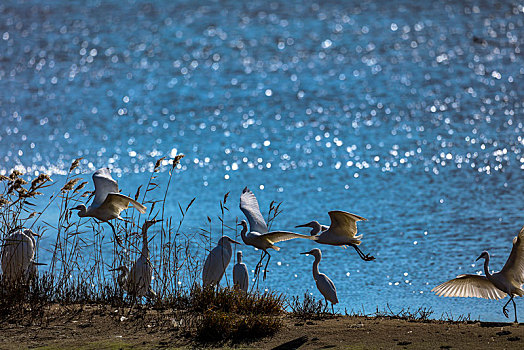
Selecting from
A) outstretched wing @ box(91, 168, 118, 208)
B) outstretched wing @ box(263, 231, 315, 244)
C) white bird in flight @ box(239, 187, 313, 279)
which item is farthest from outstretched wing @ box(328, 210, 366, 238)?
outstretched wing @ box(91, 168, 118, 208)

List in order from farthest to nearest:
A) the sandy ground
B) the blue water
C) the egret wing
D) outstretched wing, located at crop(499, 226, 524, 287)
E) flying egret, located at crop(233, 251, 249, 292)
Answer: the blue water < flying egret, located at crop(233, 251, 249, 292) < outstretched wing, located at crop(499, 226, 524, 287) < the egret wing < the sandy ground

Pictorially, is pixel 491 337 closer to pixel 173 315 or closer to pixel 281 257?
pixel 173 315

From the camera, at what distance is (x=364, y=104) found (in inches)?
709

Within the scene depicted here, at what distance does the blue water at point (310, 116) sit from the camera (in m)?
10.7

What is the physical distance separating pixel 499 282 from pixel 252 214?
2281 millimetres

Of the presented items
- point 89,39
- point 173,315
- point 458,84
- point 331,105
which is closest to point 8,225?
point 173,315

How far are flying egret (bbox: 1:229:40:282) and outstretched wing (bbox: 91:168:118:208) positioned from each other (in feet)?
3.49

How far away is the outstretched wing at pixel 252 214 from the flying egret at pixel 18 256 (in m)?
2.08

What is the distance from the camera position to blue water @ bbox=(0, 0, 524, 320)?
35.1 feet

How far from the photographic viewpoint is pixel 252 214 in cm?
695

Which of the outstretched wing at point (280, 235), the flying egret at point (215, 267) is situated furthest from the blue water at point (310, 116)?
the outstretched wing at point (280, 235)

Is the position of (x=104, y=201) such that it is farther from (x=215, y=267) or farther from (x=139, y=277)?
(x=215, y=267)

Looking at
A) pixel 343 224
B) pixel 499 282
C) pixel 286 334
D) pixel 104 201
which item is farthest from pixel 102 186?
pixel 499 282

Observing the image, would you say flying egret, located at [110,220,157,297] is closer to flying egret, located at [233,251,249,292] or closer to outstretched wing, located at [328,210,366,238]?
flying egret, located at [233,251,249,292]
